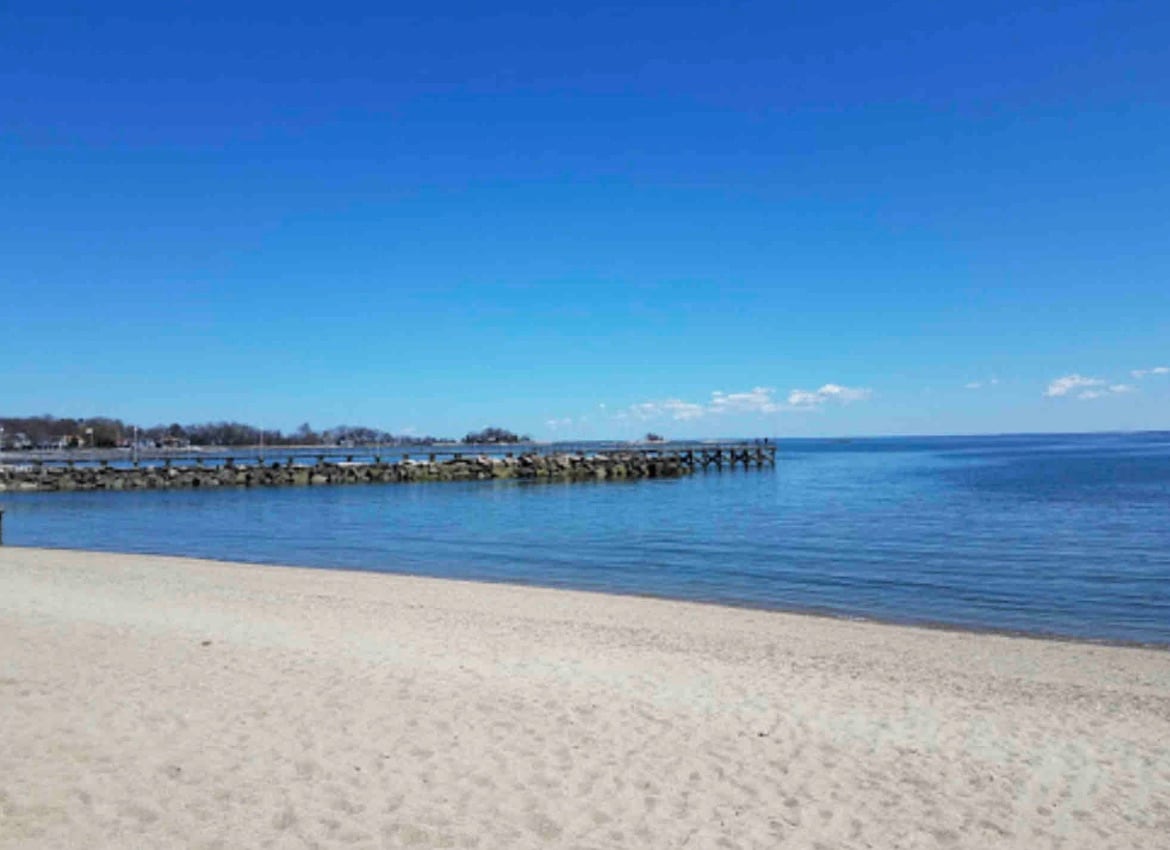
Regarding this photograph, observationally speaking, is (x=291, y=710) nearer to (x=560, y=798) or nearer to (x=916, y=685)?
(x=560, y=798)

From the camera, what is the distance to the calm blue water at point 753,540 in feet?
52.7

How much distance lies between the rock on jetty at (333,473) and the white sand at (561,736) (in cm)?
5032

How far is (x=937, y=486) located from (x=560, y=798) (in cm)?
4937

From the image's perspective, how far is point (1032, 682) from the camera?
9.57 meters

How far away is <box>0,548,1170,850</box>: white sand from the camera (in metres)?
5.33

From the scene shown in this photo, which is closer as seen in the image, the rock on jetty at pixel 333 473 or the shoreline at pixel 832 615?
the shoreline at pixel 832 615

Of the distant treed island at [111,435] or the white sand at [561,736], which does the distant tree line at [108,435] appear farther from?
the white sand at [561,736]

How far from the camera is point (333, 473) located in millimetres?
63750

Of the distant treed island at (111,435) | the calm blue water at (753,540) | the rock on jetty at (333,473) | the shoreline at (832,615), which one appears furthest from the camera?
the distant treed island at (111,435)

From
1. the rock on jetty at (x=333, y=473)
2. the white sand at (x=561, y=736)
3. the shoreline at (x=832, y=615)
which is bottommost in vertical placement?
the shoreline at (x=832, y=615)

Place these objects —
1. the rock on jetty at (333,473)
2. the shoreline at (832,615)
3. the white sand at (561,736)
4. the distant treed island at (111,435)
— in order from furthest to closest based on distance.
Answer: the distant treed island at (111,435), the rock on jetty at (333,473), the shoreline at (832,615), the white sand at (561,736)

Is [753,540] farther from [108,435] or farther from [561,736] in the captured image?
[108,435]

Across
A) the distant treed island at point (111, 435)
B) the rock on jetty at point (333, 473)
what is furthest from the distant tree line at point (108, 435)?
the rock on jetty at point (333, 473)

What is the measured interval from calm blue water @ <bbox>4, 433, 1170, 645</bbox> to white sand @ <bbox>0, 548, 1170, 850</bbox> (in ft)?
12.5
